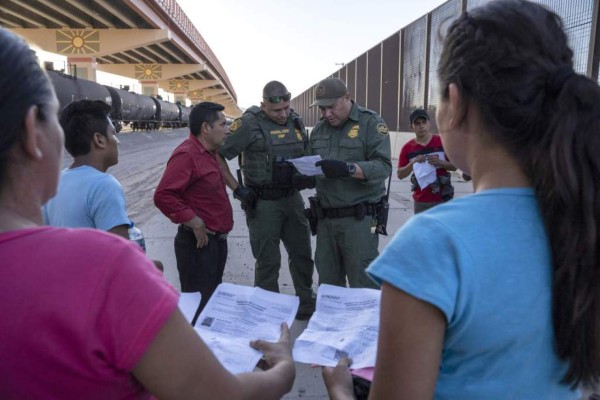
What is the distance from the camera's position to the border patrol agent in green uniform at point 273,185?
4270 millimetres

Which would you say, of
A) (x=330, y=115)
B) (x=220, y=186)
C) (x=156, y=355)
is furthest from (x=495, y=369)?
(x=330, y=115)

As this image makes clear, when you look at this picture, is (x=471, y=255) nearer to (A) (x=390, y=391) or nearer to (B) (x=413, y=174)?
(A) (x=390, y=391)

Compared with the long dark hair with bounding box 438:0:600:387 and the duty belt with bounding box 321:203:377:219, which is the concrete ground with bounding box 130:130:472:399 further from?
the long dark hair with bounding box 438:0:600:387

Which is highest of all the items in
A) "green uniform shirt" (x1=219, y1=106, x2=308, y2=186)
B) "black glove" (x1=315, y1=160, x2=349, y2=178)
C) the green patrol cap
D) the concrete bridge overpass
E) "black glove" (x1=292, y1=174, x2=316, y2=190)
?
the concrete bridge overpass

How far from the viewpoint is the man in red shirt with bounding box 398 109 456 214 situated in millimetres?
4914

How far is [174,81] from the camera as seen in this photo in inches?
2137

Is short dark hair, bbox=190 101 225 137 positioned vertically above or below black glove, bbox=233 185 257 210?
above

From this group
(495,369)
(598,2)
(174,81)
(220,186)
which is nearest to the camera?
(495,369)

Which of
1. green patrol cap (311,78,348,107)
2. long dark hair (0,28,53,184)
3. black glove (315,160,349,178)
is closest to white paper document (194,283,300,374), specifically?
long dark hair (0,28,53,184)

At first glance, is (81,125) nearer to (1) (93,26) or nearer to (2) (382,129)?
(2) (382,129)

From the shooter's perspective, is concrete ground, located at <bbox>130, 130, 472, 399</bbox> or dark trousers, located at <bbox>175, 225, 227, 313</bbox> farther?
dark trousers, located at <bbox>175, 225, 227, 313</bbox>

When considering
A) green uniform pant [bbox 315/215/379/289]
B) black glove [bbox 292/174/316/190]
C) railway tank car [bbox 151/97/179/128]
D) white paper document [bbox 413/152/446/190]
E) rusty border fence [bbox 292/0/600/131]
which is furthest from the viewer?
railway tank car [bbox 151/97/179/128]

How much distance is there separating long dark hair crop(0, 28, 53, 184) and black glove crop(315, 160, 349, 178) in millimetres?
2859

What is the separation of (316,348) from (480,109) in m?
0.85
